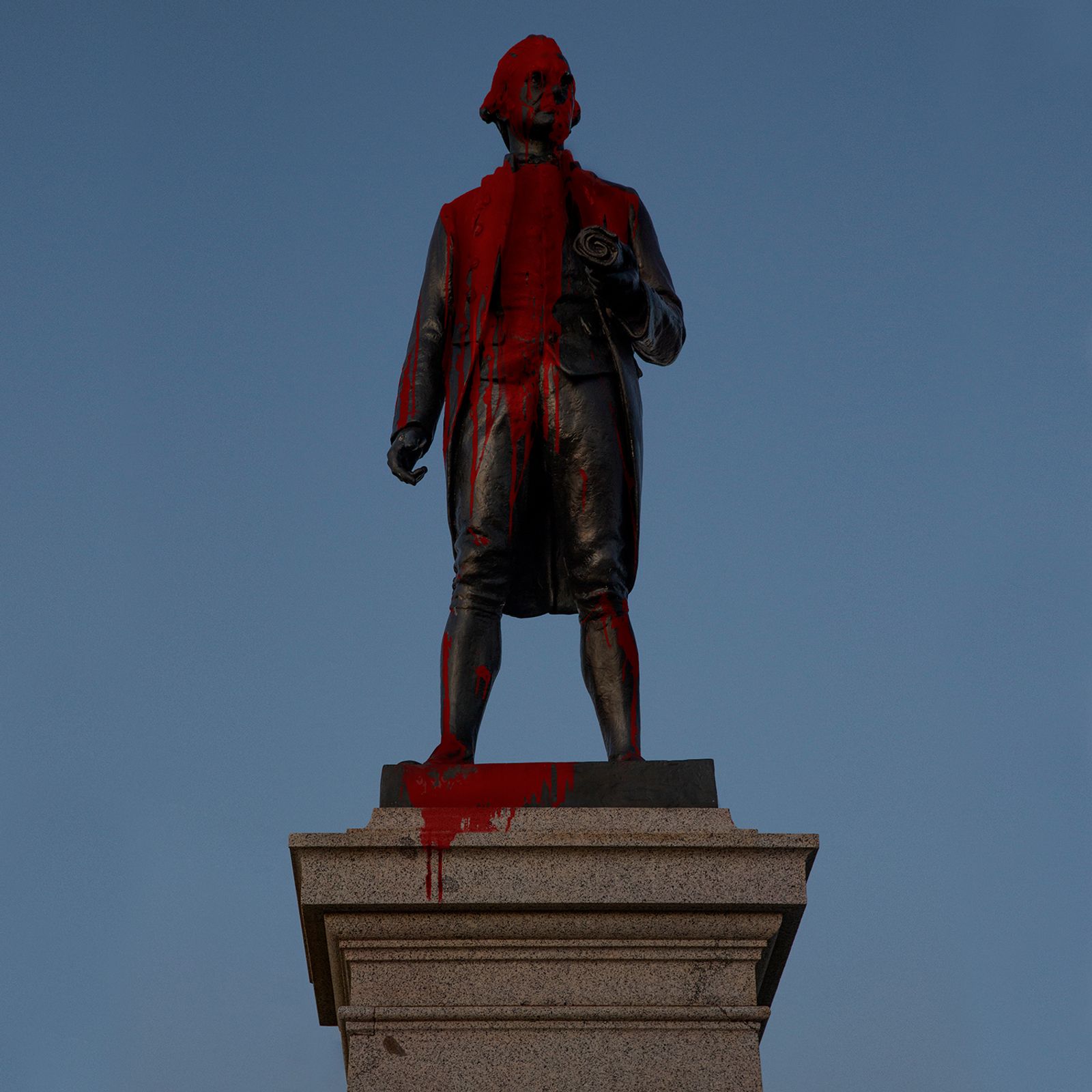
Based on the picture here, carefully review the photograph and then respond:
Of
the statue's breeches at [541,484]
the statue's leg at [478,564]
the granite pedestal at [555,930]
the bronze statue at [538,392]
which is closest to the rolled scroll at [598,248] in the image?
the bronze statue at [538,392]

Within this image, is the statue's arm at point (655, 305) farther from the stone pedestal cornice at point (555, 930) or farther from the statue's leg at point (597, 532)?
the stone pedestal cornice at point (555, 930)

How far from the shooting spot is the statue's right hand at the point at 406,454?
24.0 feet

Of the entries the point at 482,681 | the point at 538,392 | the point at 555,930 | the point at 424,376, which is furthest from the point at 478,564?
the point at 555,930

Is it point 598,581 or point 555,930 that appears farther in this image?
point 598,581

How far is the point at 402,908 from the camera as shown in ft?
19.5

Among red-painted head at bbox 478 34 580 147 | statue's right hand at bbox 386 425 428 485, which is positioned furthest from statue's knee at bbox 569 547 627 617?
red-painted head at bbox 478 34 580 147

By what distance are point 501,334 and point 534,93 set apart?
1.25 metres

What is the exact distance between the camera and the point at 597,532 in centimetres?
704

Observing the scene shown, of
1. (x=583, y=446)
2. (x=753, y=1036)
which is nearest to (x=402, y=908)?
(x=753, y=1036)

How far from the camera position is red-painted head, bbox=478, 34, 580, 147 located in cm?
772

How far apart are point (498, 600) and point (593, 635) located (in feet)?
1.38

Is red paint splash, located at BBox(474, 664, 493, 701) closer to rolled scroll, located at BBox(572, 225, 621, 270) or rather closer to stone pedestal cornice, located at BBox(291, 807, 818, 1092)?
stone pedestal cornice, located at BBox(291, 807, 818, 1092)

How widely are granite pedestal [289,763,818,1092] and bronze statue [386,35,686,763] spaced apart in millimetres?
723

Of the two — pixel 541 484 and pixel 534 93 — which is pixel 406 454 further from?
pixel 534 93
